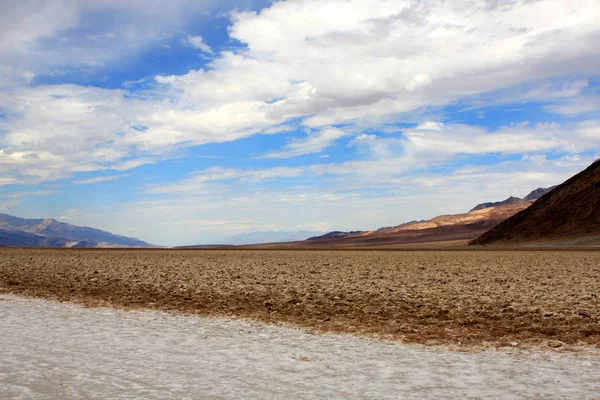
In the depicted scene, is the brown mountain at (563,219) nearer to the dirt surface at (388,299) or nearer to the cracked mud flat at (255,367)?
the dirt surface at (388,299)

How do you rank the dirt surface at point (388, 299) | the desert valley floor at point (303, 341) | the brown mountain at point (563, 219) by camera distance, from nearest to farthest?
1. the desert valley floor at point (303, 341)
2. the dirt surface at point (388, 299)
3. the brown mountain at point (563, 219)

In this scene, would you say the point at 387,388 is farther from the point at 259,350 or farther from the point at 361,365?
the point at 259,350

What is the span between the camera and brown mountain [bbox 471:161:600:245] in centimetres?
7900

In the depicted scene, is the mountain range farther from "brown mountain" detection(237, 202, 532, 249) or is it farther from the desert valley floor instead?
the desert valley floor

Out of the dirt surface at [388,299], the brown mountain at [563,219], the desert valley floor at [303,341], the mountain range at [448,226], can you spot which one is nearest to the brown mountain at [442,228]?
the mountain range at [448,226]

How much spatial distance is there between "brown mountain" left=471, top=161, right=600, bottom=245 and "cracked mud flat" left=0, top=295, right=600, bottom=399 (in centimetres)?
7231

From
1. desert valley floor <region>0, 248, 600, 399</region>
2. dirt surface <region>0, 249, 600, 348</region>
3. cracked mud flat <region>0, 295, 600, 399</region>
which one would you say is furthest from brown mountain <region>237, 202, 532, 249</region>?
cracked mud flat <region>0, 295, 600, 399</region>

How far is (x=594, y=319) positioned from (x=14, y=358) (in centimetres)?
1329

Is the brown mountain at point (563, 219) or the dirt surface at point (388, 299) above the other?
the brown mountain at point (563, 219)

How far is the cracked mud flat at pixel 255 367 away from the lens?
719cm

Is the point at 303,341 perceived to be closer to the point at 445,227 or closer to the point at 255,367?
the point at 255,367

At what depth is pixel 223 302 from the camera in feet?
55.9

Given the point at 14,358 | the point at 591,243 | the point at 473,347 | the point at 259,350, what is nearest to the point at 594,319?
the point at 473,347

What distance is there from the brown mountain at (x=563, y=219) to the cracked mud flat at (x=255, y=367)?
72308mm
